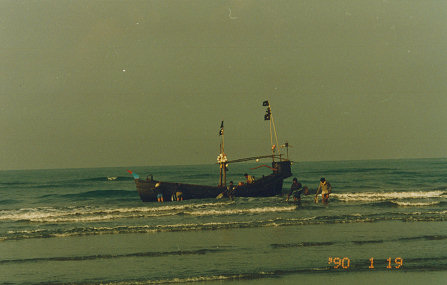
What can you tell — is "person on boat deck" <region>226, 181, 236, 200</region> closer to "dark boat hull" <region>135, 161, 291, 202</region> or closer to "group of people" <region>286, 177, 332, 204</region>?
"dark boat hull" <region>135, 161, 291, 202</region>

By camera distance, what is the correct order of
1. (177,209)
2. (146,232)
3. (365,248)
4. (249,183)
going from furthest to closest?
(249,183) → (177,209) → (146,232) → (365,248)

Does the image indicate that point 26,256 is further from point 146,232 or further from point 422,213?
point 422,213

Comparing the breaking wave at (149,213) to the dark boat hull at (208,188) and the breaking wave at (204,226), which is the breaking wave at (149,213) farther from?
the breaking wave at (204,226)

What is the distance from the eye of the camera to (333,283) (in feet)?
34.9

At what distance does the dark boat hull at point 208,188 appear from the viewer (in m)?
30.7

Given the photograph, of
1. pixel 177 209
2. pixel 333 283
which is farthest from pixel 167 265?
pixel 177 209

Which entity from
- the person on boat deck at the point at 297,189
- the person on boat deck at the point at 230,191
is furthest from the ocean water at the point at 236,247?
the person on boat deck at the point at 230,191

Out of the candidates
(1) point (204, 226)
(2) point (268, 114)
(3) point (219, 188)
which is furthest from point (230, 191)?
(1) point (204, 226)

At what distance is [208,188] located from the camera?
3066 centimetres

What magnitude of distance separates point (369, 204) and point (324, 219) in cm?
762

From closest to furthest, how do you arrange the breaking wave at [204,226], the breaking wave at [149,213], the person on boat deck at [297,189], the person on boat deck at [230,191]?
the breaking wave at [204,226] → the breaking wave at [149,213] → the person on boat deck at [297,189] → the person on boat deck at [230,191]

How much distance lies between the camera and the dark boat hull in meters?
30.7

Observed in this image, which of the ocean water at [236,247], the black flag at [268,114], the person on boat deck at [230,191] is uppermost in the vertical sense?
the black flag at [268,114]

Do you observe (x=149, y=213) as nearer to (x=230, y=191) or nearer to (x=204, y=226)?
(x=230, y=191)
